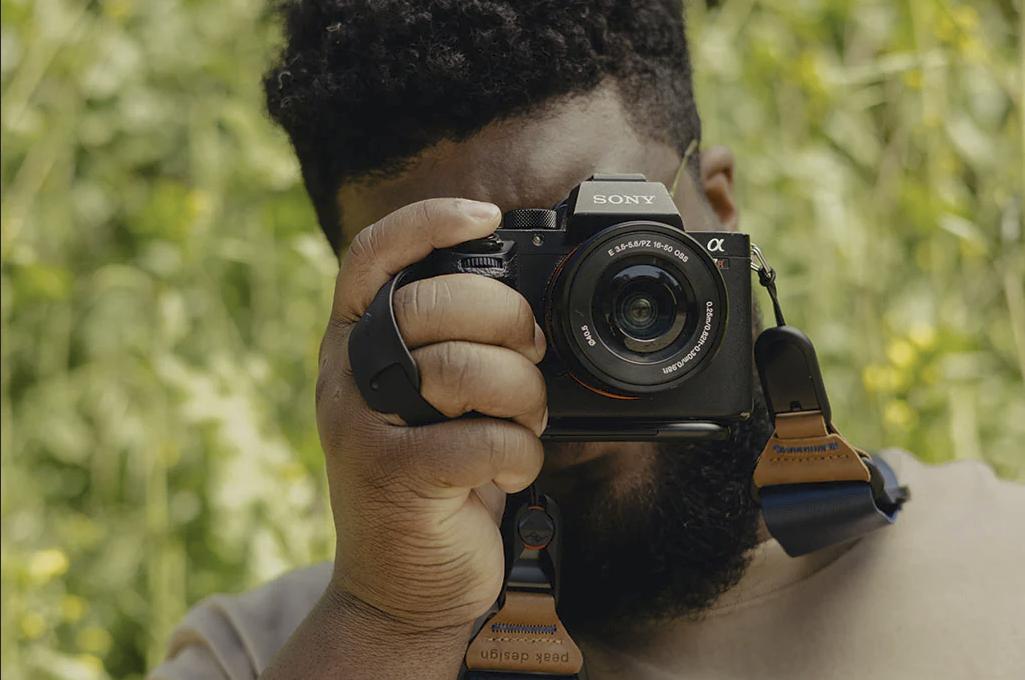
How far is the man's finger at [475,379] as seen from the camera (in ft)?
2.39

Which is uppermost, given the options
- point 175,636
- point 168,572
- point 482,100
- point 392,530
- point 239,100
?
point 482,100

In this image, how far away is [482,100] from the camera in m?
0.89

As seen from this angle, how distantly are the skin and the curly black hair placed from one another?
0.14 m

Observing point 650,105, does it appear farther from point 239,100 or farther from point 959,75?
point 239,100

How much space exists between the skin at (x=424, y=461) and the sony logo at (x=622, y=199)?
7 centimetres

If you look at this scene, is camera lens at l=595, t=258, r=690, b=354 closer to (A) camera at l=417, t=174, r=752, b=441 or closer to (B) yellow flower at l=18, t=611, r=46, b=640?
(A) camera at l=417, t=174, r=752, b=441

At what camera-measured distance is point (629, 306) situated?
0.78 metres

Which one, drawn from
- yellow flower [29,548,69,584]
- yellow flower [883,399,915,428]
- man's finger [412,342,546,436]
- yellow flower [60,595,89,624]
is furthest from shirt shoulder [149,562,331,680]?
yellow flower [883,399,915,428]

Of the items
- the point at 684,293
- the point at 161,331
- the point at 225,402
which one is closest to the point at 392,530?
the point at 684,293

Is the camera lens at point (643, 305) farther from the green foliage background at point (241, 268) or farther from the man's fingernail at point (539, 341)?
the green foliage background at point (241, 268)

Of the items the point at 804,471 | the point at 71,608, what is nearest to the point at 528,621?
the point at 804,471

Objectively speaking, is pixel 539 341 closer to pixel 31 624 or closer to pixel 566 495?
pixel 566 495

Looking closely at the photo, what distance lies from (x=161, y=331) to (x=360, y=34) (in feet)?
1.99

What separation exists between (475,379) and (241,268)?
3.18 ft
